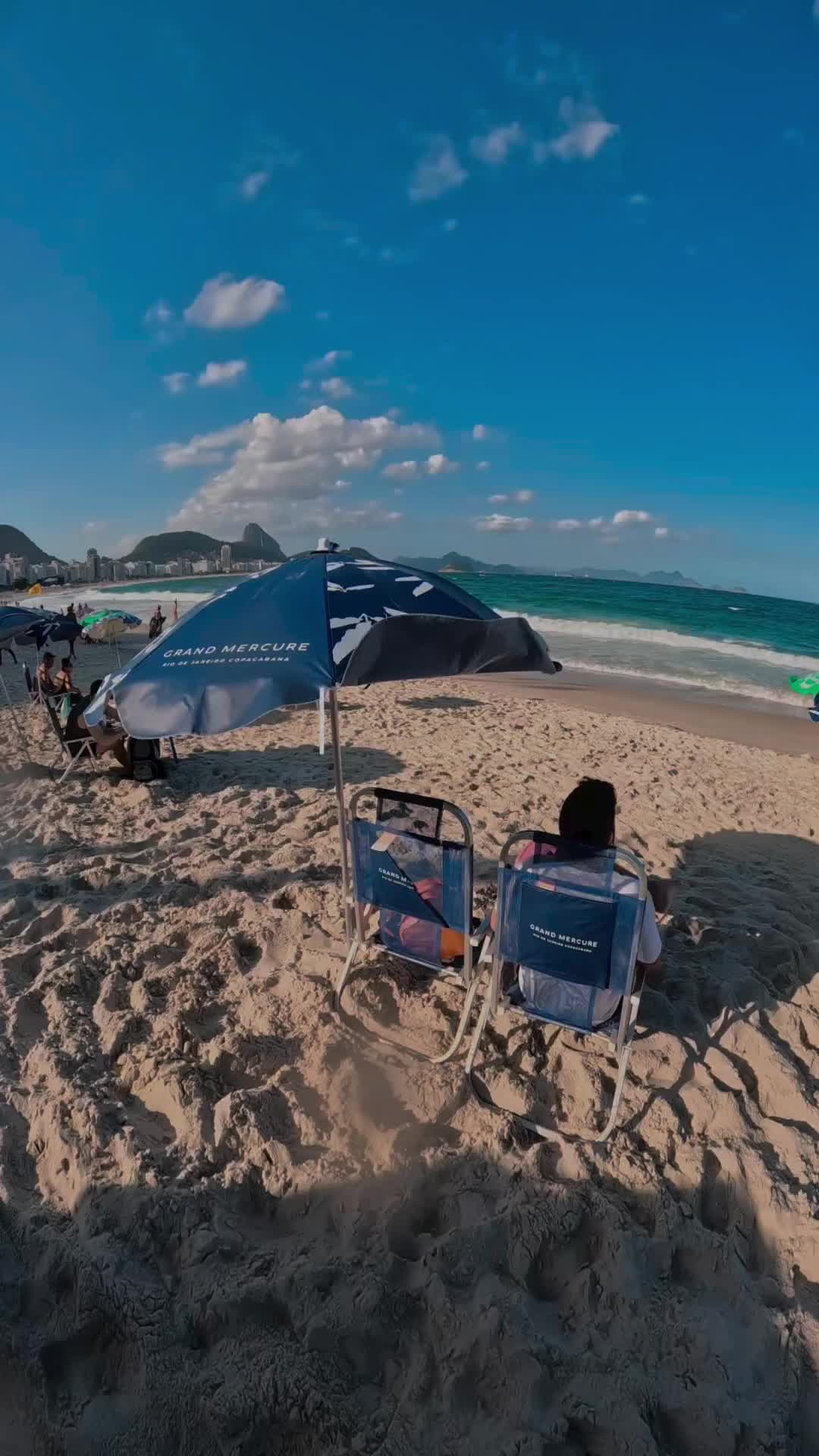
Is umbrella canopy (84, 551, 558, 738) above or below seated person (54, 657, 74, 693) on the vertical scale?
above

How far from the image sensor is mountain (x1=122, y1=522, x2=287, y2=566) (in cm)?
15550

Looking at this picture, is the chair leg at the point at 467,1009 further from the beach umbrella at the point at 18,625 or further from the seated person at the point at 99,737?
the beach umbrella at the point at 18,625

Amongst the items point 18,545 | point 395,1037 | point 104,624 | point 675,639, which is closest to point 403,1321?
point 395,1037

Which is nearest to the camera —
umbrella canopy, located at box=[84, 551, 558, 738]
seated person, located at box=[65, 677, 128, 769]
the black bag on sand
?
umbrella canopy, located at box=[84, 551, 558, 738]

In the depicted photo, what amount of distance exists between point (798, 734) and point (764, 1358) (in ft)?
37.7

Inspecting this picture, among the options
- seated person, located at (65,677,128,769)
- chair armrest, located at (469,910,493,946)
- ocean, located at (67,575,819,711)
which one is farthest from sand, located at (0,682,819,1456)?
seated person, located at (65,677,128,769)

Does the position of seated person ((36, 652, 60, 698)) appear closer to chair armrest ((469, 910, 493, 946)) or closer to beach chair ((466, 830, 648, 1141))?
chair armrest ((469, 910, 493, 946))

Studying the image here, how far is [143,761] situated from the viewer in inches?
259

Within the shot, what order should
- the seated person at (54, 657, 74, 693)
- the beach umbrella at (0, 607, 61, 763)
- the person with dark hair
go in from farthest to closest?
the seated person at (54, 657, 74, 693) → the beach umbrella at (0, 607, 61, 763) → the person with dark hair

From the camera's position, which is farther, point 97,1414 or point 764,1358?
point 764,1358

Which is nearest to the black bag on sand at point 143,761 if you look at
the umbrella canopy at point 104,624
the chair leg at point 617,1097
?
the chair leg at point 617,1097

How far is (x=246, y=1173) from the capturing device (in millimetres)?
2354

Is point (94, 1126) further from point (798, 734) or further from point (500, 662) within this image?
point (798, 734)

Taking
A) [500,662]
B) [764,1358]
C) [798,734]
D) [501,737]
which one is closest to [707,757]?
[501,737]
